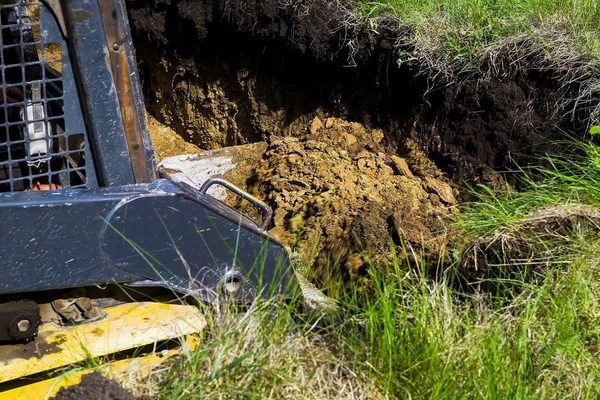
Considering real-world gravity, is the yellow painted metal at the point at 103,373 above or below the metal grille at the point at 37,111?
below

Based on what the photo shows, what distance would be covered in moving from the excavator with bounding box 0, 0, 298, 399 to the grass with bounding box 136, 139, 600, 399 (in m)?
0.18

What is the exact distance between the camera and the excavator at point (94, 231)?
7.58 ft

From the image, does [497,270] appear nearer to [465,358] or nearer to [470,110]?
[465,358]

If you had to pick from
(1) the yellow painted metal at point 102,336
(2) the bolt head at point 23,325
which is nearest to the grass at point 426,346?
(1) the yellow painted metal at point 102,336

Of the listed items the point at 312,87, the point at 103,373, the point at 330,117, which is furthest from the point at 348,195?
the point at 103,373

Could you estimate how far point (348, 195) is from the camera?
188 inches

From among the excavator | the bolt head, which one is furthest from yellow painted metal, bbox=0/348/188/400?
the bolt head

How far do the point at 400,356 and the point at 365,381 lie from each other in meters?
0.16

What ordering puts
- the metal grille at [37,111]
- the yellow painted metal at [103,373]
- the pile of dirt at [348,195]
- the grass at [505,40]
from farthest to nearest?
the grass at [505,40] → the pile of dirt at [348,195] → the yellow painted metal at [103,373] → the metal grille at [37,111]

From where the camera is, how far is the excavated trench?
4.52 metres

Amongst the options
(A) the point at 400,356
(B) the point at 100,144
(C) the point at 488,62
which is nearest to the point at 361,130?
(C) the point at 488,62

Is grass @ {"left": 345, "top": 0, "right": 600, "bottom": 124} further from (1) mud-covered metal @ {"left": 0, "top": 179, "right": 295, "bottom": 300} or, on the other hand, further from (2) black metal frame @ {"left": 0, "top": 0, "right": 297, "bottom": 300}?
→ (2) black metal frame @ {"left": 0, "top": 0, "right": 297, "bottom": 300}

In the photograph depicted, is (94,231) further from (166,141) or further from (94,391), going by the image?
(166,141)

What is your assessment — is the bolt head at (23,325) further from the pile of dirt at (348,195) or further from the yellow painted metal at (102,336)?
the pile of dirt at (348,195)
